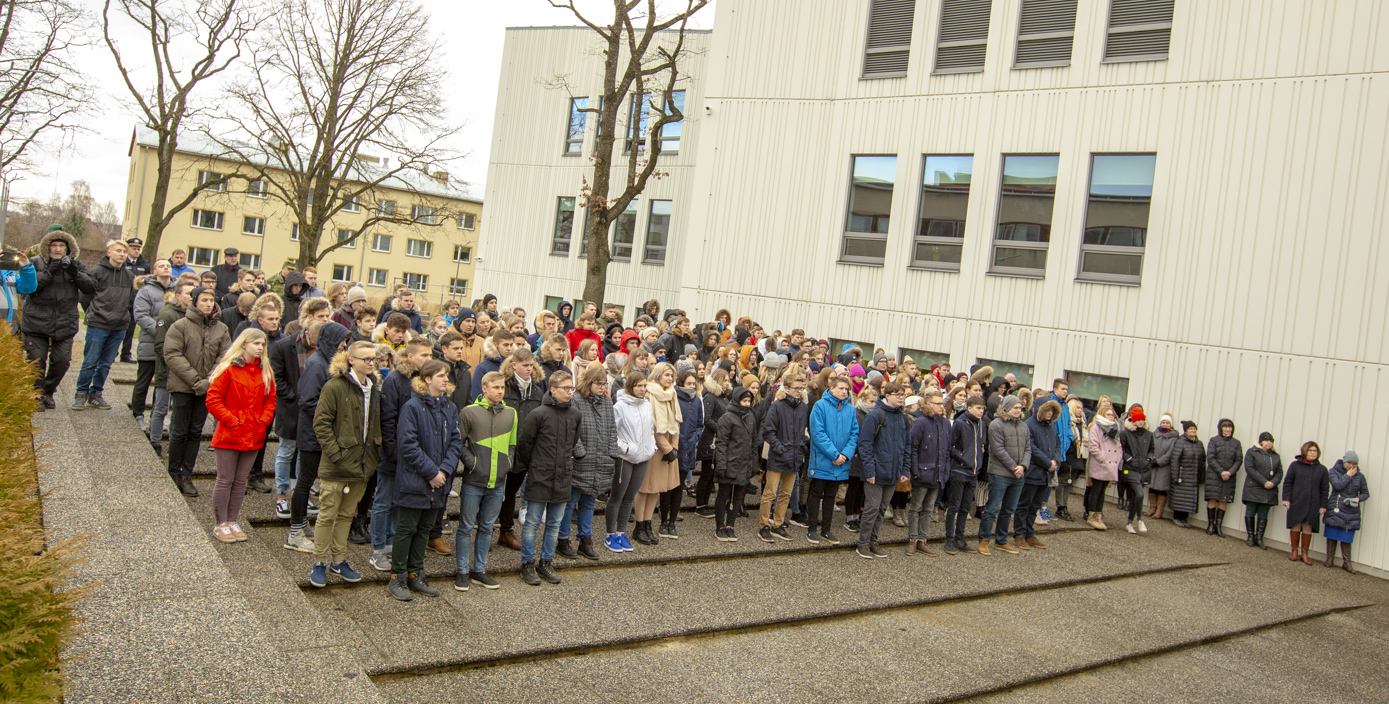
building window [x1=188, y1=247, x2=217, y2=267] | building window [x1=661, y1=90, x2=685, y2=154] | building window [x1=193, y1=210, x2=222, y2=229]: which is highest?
building window [x1=661, y1=90, x2=685, y2=154]

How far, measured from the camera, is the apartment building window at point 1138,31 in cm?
1550

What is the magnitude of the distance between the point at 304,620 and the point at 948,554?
743cm

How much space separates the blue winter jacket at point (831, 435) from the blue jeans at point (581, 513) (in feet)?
9.17

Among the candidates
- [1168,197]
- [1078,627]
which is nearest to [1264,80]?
[1168,197]

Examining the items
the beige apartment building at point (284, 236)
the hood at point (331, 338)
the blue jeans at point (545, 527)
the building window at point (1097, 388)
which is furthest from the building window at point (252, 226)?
the blue jeans at point (545, 527)

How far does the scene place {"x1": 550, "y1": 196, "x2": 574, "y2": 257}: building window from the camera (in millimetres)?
27000

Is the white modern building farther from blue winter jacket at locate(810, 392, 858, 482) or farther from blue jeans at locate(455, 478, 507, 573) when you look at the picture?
blue jeans at locate(455, 478, 507, 573)

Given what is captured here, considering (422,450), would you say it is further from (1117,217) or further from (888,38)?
(888,38)

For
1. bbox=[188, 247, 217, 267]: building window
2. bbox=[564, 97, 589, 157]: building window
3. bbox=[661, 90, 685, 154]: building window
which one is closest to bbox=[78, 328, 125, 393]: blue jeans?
bbox=[661, 90, 685, 154]: building window

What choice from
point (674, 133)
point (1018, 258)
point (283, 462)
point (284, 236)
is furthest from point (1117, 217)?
point (284, 236)

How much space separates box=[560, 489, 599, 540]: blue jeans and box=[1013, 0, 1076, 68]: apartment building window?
13.2 meters

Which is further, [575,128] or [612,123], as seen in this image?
[575,128]

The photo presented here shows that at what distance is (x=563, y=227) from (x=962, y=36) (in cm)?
1359

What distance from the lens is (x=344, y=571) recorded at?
678 cm
